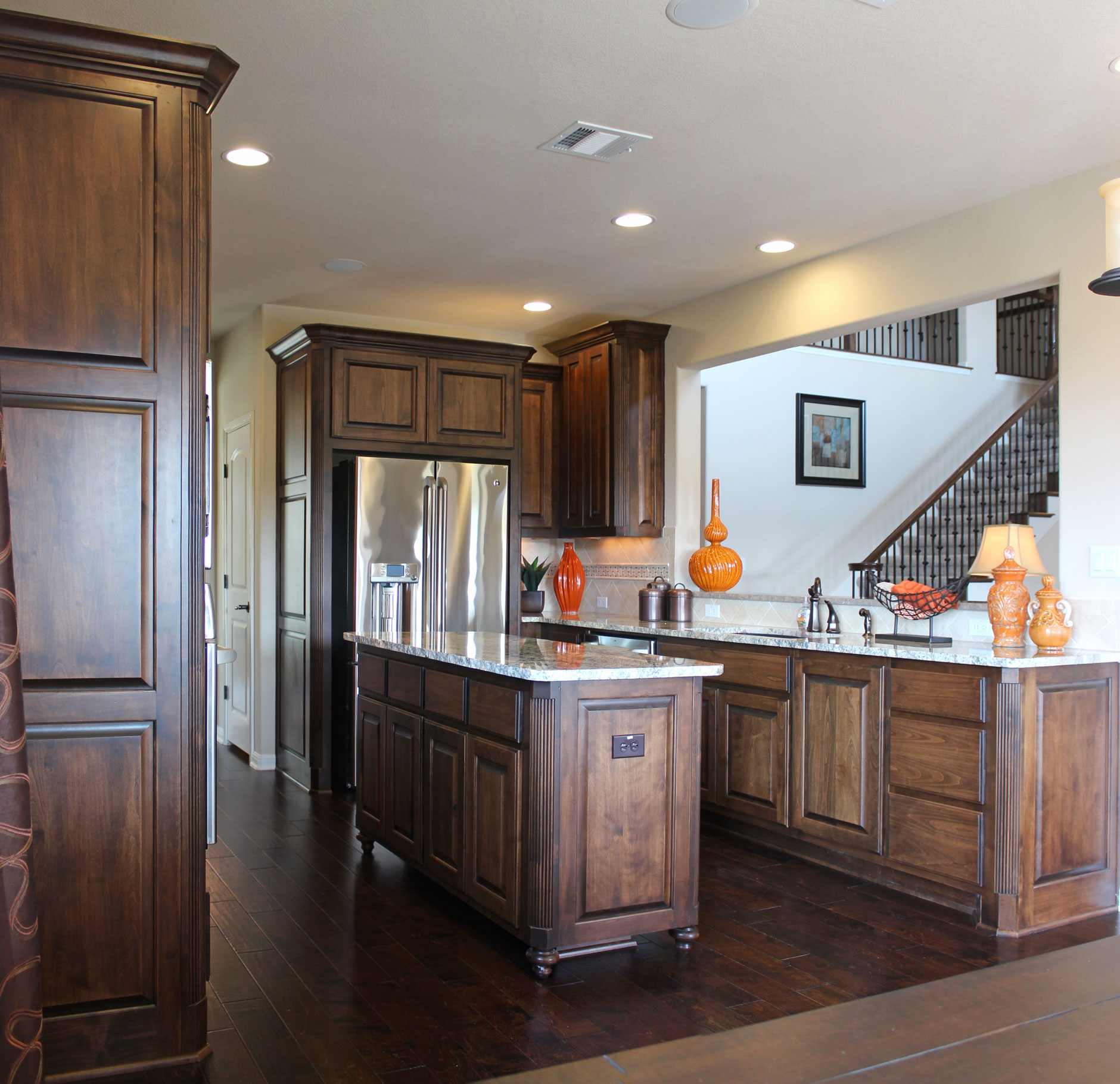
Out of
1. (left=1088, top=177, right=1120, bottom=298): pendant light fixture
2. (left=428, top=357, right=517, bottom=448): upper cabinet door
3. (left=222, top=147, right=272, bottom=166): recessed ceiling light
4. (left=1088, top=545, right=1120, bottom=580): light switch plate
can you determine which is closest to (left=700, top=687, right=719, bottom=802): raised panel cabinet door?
(left=1088, top=545, right=1120, bottom=580): light switch plate

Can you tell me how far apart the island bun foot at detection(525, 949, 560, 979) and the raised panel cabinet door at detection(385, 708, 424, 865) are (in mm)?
852

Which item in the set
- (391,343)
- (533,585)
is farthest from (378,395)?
(533,585)

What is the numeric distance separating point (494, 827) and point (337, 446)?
9.57 ft

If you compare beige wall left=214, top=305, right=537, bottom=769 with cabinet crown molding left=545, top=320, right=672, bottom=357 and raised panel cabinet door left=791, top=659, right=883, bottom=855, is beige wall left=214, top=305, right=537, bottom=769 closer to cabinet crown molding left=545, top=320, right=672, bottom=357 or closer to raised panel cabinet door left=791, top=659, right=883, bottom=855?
cabinet crown molding left=545, top=320, right=672, bottom=357

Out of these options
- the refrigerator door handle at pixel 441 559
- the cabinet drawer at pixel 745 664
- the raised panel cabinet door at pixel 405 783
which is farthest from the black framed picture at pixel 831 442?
the raised panel cabinet door at pixel 405 783

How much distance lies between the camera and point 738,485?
7.89 metres

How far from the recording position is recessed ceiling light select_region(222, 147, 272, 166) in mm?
3684

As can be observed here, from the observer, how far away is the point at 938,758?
3.59 metres

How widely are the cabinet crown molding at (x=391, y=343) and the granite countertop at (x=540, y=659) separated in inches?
78.8

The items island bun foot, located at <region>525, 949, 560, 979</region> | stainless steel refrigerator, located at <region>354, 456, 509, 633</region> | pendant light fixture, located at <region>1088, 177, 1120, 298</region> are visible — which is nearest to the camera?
pendant light fixture, located at <region>1088, 177, 1120, 298</region>

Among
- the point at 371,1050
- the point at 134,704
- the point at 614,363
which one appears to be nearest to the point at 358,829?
the point at 371,1050

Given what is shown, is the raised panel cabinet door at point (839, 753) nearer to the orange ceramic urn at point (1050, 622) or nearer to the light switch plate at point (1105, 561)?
the orange ceramic urn at point (1050, 622)

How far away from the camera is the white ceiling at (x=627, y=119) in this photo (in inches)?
110

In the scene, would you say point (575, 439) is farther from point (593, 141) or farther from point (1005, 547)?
point (1005, 547)
